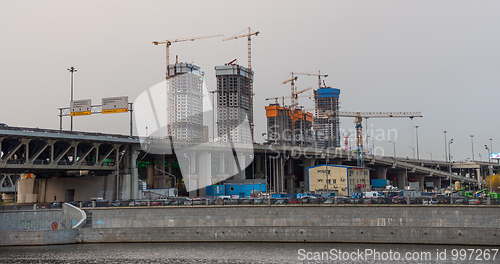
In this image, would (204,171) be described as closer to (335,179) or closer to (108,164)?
(108,164)

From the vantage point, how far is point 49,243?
70.9 metres

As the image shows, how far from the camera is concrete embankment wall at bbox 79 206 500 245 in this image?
6412 centimetres

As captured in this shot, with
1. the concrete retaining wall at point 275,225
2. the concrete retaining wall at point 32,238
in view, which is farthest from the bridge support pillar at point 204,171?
the concrete retaining wall at point 32,238

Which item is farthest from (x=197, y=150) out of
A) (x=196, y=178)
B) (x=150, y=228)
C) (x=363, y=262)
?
(x=363, y=262)

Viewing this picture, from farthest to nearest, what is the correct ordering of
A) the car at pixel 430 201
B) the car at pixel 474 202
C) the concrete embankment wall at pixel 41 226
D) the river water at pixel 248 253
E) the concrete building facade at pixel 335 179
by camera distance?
the concrete building facade at pixel 335 179 → the concrete embankment wall at pixel 41 226 → the car at pixel 430 201 → the car at pixel 474 202 → the river water at pixel 248 253

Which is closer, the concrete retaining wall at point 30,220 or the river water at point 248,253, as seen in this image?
the river water at point 248,253

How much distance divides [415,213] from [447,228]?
13.4 ft

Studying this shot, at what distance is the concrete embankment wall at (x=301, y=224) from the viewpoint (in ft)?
210

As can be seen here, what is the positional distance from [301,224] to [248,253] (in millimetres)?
13108

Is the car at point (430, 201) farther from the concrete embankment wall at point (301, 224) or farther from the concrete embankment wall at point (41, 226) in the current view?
the concrete embankment wall at point (41, 226)

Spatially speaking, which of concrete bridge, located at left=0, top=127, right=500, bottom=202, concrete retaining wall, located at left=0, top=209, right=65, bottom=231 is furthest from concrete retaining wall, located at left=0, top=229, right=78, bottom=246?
concrete bridge, located at left=0, top=127, right=500, bottom=202

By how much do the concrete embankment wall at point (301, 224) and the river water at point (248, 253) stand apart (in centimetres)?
234

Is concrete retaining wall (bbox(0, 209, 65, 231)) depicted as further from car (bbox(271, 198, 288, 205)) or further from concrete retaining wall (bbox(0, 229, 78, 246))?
car (bbox(271, 198, 288, 205))

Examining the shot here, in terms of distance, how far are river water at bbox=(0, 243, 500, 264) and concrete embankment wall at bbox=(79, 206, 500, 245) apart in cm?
234
